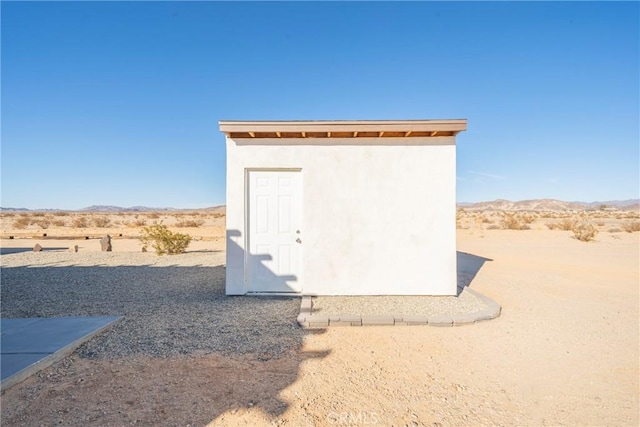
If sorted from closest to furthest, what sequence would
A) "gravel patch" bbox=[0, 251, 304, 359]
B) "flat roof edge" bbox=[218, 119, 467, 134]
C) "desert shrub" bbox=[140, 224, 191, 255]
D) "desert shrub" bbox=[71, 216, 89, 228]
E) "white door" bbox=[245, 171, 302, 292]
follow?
"gravel patch" bbox=[0, 251, 304, 359]
"flat roof edge" bbox=[218, 119, 467, 134]
"white door" bbox=[245, 171, 302, 292]
"desert shrub" bbox=[140, 224, 191, 255]
"desert shrub" bbox=[71, 216, 89, 228]

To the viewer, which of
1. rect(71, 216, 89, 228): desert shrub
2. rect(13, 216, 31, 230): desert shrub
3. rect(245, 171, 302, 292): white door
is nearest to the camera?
rect(245, 171, 302, 292): white door

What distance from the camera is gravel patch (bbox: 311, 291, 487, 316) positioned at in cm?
524

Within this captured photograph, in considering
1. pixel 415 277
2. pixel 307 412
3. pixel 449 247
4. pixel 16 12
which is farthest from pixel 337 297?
pixel 16 12

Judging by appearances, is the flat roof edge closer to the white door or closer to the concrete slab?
the white door

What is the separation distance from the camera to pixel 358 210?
20.4 ft

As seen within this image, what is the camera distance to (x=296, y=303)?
231 inches

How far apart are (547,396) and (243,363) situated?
124 inches

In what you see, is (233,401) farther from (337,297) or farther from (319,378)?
(337,297)

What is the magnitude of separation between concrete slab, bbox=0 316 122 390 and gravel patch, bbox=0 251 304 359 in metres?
0.20

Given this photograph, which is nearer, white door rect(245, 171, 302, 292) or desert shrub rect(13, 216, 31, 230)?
white door rect(245, 171, 302, 292)

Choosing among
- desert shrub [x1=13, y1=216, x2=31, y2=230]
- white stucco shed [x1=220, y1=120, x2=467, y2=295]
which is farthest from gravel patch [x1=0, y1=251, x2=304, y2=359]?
desert shrub [x1=13, y1=216, x2=31, y2=230]

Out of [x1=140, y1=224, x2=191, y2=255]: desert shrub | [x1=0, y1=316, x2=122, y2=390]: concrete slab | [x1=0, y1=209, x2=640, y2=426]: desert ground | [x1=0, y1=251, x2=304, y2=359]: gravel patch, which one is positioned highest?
[x1=140, y1=224, x2=191, y2=255]: desert shrub

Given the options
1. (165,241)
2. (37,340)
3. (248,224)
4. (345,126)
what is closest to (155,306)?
(37,340)

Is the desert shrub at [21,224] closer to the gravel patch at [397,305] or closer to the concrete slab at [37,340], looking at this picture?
the concrete slab at [37,340]
